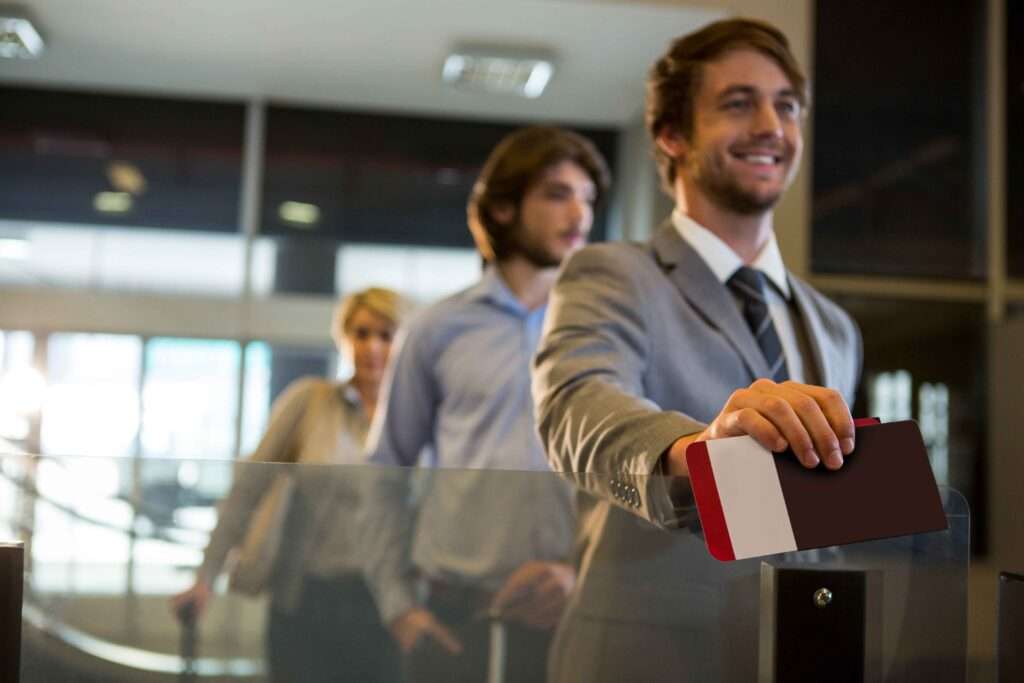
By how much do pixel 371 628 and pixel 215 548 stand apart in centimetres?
10

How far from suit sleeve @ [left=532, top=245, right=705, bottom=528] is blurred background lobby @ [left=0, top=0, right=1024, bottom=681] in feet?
5.65

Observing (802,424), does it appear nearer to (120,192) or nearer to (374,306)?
(374,306)

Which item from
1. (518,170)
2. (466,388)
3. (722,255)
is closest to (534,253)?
(518,170)

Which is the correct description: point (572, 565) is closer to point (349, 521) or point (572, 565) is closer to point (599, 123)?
point (349, 521)

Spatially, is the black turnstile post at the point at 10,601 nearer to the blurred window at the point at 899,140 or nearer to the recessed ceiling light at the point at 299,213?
the blurred window at the point at 899,140

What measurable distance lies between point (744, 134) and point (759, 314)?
18cm

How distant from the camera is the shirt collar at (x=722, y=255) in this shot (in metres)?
1.16

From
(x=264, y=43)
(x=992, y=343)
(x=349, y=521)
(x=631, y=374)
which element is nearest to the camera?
(x=349, y=521)

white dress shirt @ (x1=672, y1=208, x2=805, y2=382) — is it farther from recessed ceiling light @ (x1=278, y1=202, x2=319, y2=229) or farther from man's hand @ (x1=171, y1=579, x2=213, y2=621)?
recessed ceiling light @ (x1=278, y1=202, x2=319, y2=229)

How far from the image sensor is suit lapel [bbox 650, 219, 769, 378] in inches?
43.9

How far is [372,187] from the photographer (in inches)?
174

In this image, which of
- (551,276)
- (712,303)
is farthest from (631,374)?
(551,276)

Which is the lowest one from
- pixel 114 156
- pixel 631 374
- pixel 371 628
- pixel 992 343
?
pixel 371 628

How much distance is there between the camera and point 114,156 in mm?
4297
